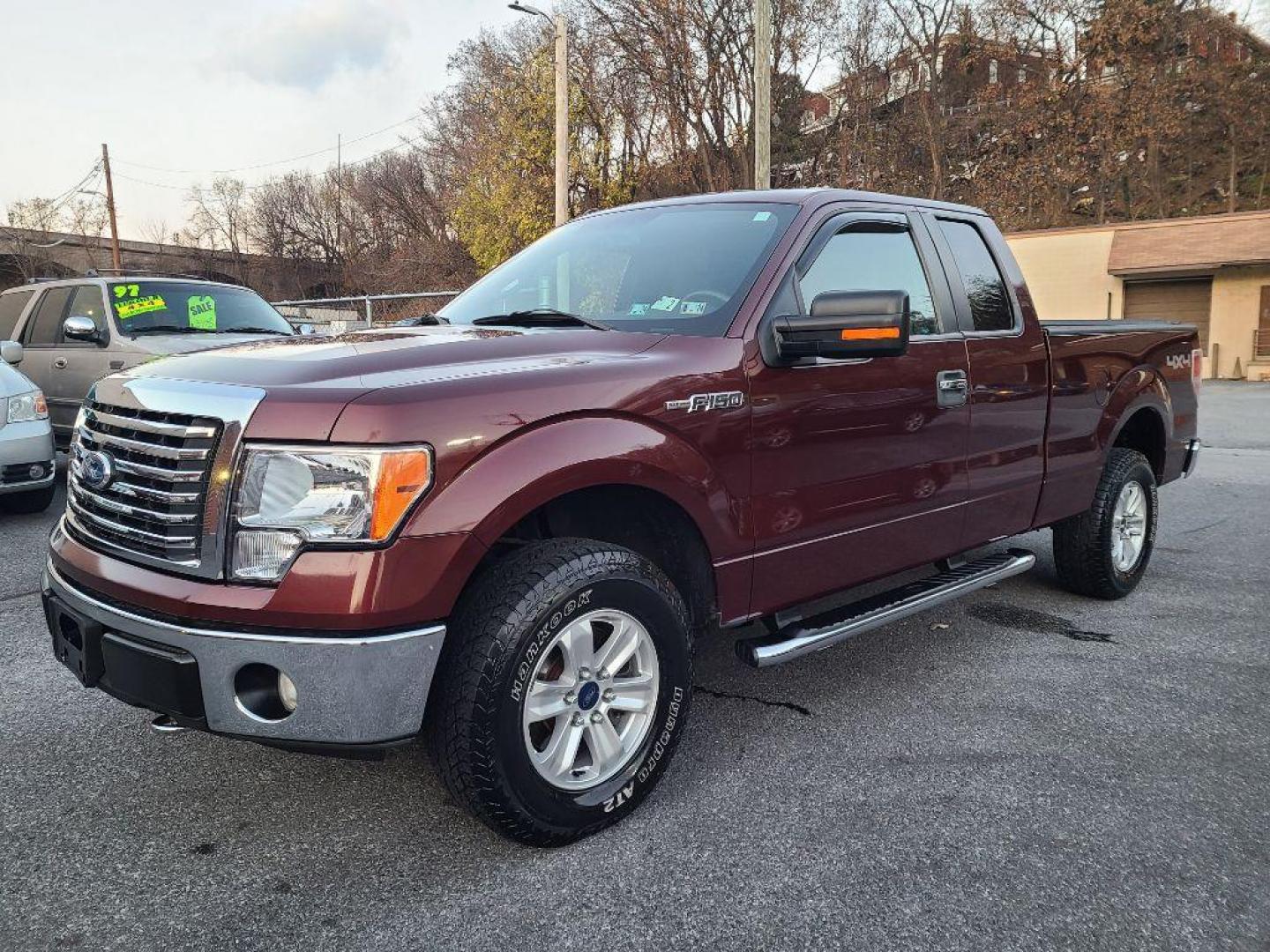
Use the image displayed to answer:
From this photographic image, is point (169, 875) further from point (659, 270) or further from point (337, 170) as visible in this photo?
point (337, 170)

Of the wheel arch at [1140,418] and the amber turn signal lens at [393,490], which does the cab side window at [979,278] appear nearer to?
the wheel arch at [1140,418]

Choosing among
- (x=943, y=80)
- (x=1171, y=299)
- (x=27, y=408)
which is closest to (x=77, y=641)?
(x=27, y=408)

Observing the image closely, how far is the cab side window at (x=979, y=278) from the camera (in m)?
4.05

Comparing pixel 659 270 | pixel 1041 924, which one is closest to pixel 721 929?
pixel 1041 924

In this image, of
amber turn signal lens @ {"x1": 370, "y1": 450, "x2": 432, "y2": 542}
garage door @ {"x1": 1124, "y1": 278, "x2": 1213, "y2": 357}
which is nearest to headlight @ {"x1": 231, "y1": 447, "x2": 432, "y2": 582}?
amber turn signal lens @ {"x1": 370, "y1": 450, "x2": 432, "y2": 542}

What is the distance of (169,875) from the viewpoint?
95.7 inches

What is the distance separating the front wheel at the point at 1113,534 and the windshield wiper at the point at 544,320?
9.48 feet

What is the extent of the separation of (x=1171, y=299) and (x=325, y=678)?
29.1 meters

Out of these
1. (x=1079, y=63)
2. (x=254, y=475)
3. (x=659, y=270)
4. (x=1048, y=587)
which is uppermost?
(x=1079, y=63)

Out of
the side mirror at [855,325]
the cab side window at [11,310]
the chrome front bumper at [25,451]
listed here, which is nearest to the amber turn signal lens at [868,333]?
the side mirror at [855,325]

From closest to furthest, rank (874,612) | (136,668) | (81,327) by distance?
1. (136,668)
2. (874,612)
3. (81,327)

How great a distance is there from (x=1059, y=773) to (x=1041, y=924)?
854 millimetres

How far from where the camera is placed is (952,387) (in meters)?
3.69

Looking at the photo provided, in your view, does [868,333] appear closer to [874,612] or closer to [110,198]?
[874,612]
